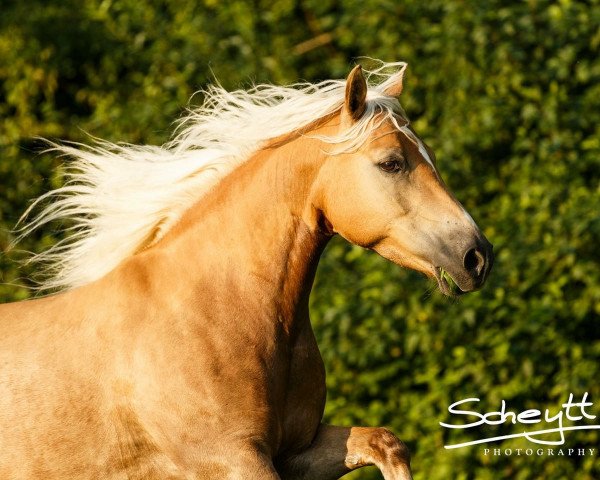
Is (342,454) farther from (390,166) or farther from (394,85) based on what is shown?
(394,85)

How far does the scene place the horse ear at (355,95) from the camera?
152 inches

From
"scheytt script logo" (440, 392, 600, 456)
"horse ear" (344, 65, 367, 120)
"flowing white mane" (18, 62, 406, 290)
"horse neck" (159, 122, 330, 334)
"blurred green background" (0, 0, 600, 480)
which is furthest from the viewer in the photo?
"blurred green background" (0, 0, 600, 480)

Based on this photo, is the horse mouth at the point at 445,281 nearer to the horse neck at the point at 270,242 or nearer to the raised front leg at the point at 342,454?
the horse neck at the point at 270,242

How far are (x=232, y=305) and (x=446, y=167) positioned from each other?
12.1ft

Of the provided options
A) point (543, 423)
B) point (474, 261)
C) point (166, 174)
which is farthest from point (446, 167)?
point (474, 261)

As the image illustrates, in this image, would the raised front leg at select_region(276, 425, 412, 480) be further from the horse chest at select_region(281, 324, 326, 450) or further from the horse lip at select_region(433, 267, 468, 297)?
the horse lip at select_region(433, 267, 468, 297)

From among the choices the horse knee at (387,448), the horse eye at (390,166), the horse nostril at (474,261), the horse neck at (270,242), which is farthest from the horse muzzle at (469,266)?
the horse knee at (387,448)

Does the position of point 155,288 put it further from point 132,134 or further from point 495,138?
point 132,134

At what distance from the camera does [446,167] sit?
736 centimetres

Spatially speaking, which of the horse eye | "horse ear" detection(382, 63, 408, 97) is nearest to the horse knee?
the horse eye

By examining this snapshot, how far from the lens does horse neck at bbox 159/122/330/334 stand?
3.98 m

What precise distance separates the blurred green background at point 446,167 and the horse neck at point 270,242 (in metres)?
2.13

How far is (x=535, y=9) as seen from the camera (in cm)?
734

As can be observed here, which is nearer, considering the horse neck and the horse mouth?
the horse mouth
